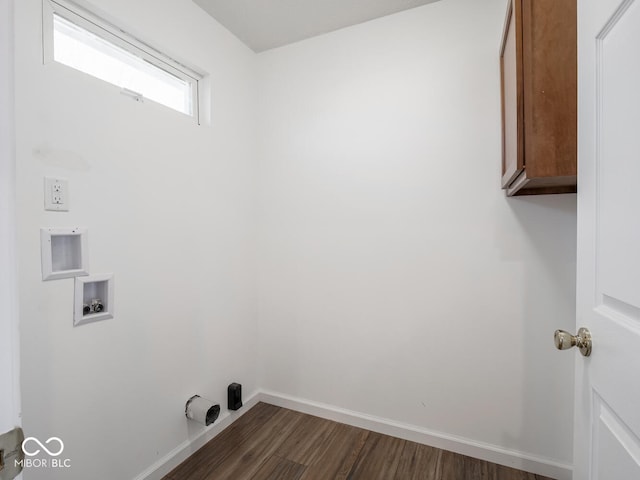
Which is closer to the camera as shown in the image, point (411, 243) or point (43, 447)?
point (43, 447)

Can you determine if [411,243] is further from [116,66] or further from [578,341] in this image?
[116,66]

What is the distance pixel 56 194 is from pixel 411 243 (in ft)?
5.57

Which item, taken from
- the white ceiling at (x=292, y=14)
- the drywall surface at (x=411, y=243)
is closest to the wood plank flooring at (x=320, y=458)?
the drywall surface at (x=411, y=243)

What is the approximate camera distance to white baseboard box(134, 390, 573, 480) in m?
1.53

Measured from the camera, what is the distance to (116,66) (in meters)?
1.44

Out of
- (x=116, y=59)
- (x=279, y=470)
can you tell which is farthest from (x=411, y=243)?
(x=116, y=59)

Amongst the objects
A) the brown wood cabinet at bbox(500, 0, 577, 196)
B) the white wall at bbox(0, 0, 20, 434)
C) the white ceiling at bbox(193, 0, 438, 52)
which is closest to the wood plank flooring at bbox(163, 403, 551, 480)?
the white wall at bbox(0, 0, 20, 434)

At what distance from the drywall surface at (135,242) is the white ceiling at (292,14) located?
11 cm

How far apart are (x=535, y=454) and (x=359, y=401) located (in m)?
0.95

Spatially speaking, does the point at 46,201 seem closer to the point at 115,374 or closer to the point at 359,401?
the point at 115,374

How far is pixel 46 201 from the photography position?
1123mm

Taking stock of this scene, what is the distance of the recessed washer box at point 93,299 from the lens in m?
1.22

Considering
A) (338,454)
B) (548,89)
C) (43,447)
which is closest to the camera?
(548,89)

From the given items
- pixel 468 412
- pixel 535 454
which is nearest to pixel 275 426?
pixel 468 412
